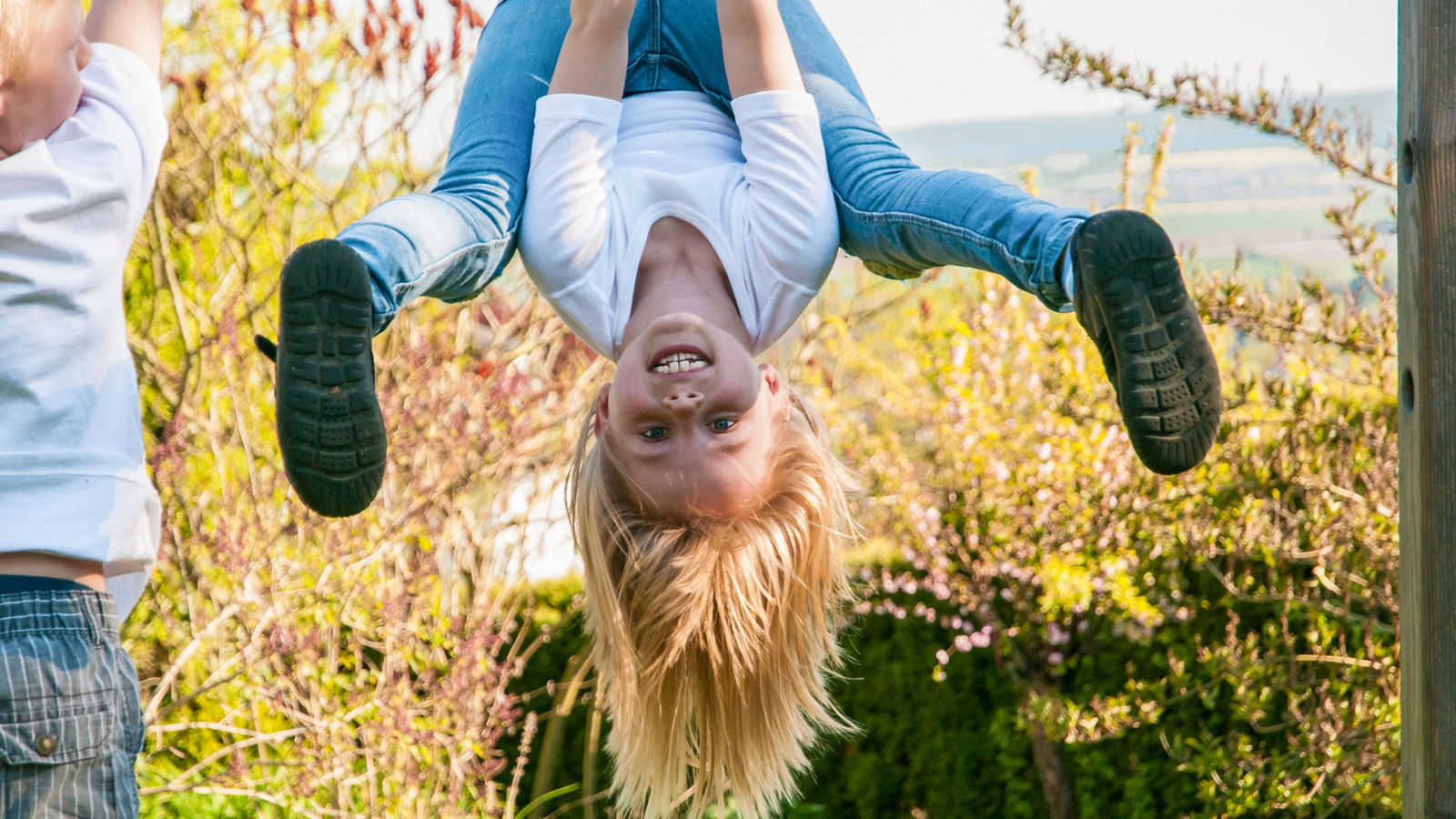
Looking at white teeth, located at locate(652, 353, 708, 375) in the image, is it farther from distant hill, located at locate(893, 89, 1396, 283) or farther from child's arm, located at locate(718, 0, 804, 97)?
distant hill, located at locate(893, 89, 1396, 283)

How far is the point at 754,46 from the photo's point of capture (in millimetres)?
2398

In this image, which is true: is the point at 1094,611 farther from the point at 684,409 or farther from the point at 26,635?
the point at 26,635

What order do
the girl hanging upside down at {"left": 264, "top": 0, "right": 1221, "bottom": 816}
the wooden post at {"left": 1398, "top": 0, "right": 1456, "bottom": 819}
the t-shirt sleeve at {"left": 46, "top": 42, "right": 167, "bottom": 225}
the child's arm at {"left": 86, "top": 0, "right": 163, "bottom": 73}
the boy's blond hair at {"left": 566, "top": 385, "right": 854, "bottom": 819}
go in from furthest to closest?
the boy's blond hair at {"left": 566, "top": 385, "right": 854, "bottom": 819} → the girl hanging upside down at {"left": 264, "top": 0, "right": 1221, "bottom": 816} → the wooden post at {"left": 1398, "top": 0, "right": 1456, "bottom": 819} → the child's arm at {"left": 86, "top": 0, "right": 163, "bottom": 73} → the t-shirt sleeve at {"left": 46, "top": 42, "right": 167, "bottom": 225}

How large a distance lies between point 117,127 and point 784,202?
1.14 m

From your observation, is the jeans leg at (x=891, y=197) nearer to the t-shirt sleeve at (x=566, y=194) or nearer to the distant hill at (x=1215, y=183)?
the t-shirt sleeve at (x=566, y=194)

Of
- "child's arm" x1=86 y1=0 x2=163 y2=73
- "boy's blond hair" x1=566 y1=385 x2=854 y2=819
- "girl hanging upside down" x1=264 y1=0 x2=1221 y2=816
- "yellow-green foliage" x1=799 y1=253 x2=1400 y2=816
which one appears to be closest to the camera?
"child's arm" x1=86 y1=0 x2=163 y2=73

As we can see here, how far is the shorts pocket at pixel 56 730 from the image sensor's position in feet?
5.24

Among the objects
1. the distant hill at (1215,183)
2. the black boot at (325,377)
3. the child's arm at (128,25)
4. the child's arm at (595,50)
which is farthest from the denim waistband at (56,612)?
the distant hill at (1215,183)

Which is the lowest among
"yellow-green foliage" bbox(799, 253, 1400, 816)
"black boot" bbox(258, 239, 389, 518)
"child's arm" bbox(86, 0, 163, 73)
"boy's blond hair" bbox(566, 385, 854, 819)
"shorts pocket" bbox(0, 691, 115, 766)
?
"yellow-green foliage" bbox(799, 253, 1400, 816)

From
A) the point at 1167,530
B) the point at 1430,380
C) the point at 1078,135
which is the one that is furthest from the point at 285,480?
the point at 1078,135

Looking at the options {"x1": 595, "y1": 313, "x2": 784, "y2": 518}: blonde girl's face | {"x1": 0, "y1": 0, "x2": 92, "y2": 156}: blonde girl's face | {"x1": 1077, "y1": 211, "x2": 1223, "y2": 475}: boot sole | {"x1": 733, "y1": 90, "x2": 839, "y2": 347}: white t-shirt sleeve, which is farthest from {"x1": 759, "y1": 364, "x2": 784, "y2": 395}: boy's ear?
{"x1": 0, "y1": 0, "x2": 92, "y2": 156}: blonde girl's face

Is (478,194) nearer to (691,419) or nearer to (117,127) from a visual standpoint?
(691,419)

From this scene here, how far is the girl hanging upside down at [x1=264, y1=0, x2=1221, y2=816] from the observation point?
87.6 inches

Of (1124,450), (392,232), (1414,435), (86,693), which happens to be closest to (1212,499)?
(1124,450)
